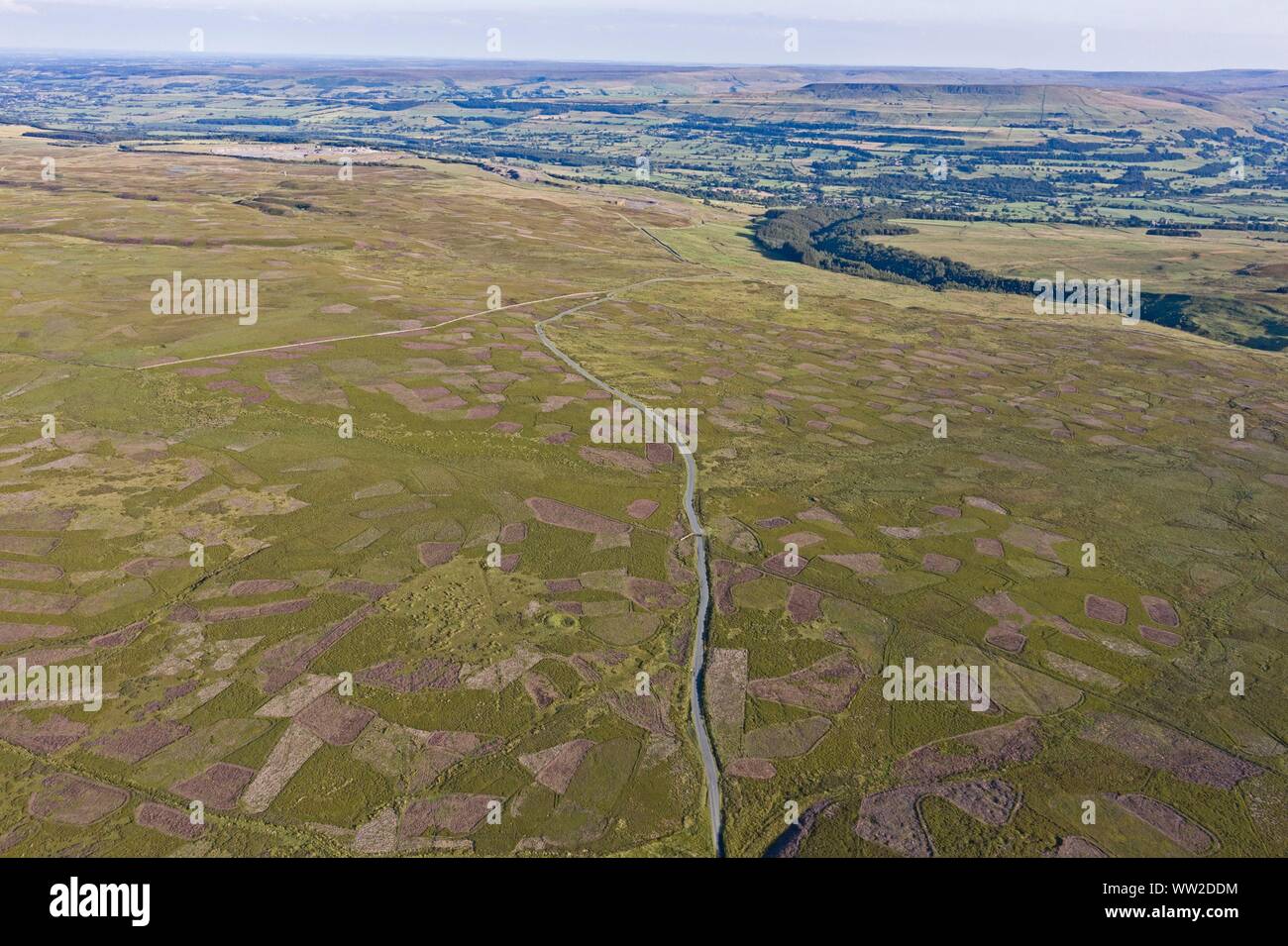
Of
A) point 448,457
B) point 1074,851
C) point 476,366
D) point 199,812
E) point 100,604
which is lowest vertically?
point 1074,851

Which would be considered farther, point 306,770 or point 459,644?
point 459,644

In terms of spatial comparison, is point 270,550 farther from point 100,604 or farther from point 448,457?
point 448,457

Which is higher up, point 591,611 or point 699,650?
point 591,611

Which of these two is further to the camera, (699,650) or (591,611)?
(591,611)

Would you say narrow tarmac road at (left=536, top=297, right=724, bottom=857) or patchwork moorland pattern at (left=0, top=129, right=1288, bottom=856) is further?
narrow tarmac road at (left=536, top=297, right=724, bottom=857)

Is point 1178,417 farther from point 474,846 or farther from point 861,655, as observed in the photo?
point 474,846

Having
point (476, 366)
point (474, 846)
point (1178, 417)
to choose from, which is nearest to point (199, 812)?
point (474, 846)

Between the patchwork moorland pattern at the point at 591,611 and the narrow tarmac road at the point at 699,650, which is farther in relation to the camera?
the narrow tarmac road at the point at 699,650

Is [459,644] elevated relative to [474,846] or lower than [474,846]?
elevated
